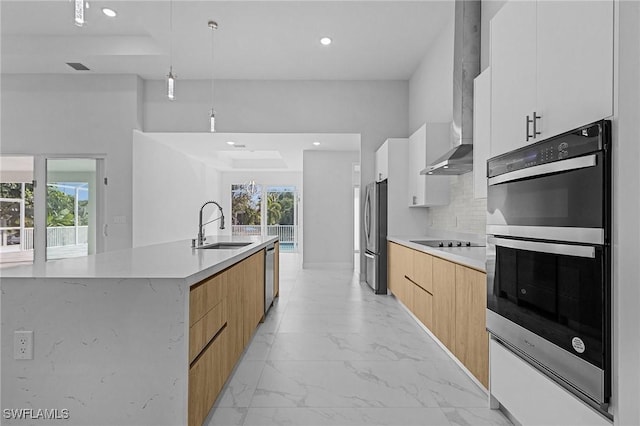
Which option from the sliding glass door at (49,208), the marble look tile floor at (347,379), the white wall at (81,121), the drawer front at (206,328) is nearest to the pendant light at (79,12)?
the drawer front at (206,328)

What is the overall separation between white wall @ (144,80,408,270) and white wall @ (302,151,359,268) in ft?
6.21

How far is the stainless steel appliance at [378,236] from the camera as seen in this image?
206 inches

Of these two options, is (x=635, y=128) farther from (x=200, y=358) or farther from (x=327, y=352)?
(x=327, y=352)

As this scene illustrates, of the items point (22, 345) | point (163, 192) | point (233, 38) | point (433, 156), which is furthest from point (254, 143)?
point (22, 345)

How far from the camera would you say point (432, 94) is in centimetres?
495

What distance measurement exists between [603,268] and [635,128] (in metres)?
0.44

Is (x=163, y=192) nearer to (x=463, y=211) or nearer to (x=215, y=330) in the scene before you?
(x=463, y=211)

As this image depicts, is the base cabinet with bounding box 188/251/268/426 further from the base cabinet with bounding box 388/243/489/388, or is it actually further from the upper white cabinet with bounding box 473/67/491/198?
the upper white cabinet with bounding box 473/67/491/198

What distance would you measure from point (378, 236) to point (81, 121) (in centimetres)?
466

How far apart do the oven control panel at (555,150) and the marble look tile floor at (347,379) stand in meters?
1.25

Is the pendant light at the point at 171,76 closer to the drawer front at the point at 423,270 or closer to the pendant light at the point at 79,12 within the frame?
the pendant light at the point at 79,12

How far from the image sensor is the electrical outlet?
1.54 m

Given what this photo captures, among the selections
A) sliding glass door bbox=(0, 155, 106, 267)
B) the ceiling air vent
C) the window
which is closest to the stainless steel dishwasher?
sliding glass door bbox=(0, 155, 106, 267)

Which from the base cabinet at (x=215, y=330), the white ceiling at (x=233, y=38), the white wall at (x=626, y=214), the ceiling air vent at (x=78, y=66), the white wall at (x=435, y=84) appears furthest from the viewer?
the ceiling air vent at (x=78, y=66)
